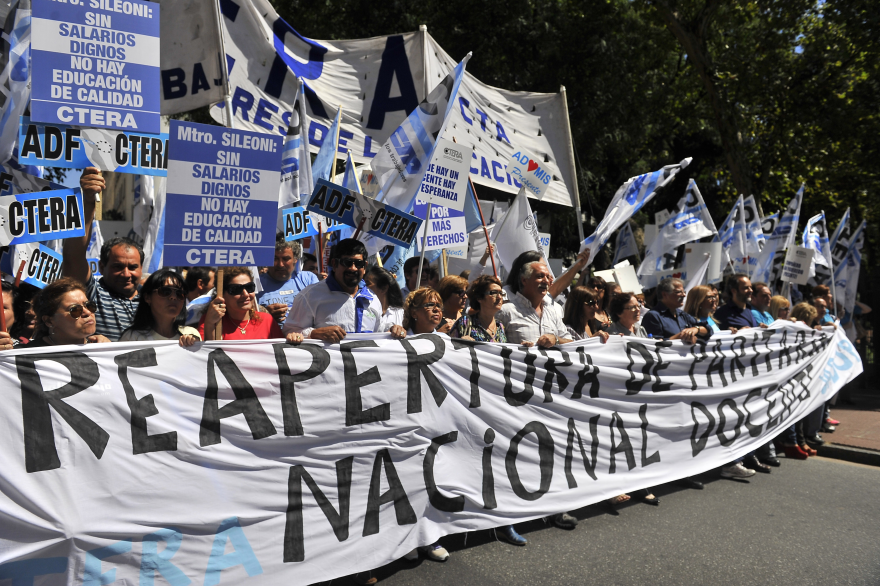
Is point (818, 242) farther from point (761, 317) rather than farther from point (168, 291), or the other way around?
point (168, 291)

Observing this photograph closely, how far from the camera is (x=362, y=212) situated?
5.00 metres

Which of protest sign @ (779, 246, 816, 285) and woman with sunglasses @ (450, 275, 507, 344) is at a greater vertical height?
protest sign @ (779, 246, 816, 285)

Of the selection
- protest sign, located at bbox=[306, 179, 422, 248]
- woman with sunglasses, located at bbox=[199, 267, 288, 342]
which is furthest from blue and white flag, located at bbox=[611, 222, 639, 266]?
woman with sunglasses, located at bbox=[199, 267, 288, 342]

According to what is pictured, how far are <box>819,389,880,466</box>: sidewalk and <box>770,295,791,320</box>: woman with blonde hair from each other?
137cm

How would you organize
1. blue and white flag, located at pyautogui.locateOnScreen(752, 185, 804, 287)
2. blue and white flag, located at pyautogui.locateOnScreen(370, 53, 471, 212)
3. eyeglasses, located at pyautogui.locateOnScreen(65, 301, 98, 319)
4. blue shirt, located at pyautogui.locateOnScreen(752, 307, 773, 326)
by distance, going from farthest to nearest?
blue and white flag, located at pyautogui.locateOnScreen(752, 185, 804, 287) → blue shirt, located at pyautogui.locateOnScreen(752, 307, 773, 326) → blue and white flag, located at pyautogui.locateOnScreen(370, 53, 471, 212) → eyeglasses, located at pyautogui.locateOnScreen(65, 301, 98, 319)

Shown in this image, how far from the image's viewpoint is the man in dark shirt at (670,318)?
5.98 metres

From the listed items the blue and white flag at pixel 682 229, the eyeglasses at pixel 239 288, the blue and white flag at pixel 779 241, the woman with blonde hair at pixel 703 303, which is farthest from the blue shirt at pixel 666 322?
the blue and white flag at pixel 779 241

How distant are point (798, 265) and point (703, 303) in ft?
11.8

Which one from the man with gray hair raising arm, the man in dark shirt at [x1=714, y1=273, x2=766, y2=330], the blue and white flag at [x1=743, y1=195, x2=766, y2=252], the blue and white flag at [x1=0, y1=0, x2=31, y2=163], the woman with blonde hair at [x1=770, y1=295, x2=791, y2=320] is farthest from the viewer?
the blue and white flag at [x1=743, y1=195, x2=766, y2=252]

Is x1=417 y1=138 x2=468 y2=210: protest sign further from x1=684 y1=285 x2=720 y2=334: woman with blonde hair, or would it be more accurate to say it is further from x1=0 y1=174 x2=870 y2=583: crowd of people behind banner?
x1=684 y1=285 x2=720 y2=334: woman with blonde hair

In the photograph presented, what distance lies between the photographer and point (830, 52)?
13664 millimetres

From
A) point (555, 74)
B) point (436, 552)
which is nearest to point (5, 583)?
point (436, 552)

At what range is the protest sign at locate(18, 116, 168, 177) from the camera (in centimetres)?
414

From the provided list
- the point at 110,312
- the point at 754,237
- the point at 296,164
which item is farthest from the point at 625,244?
the point at 110,312
